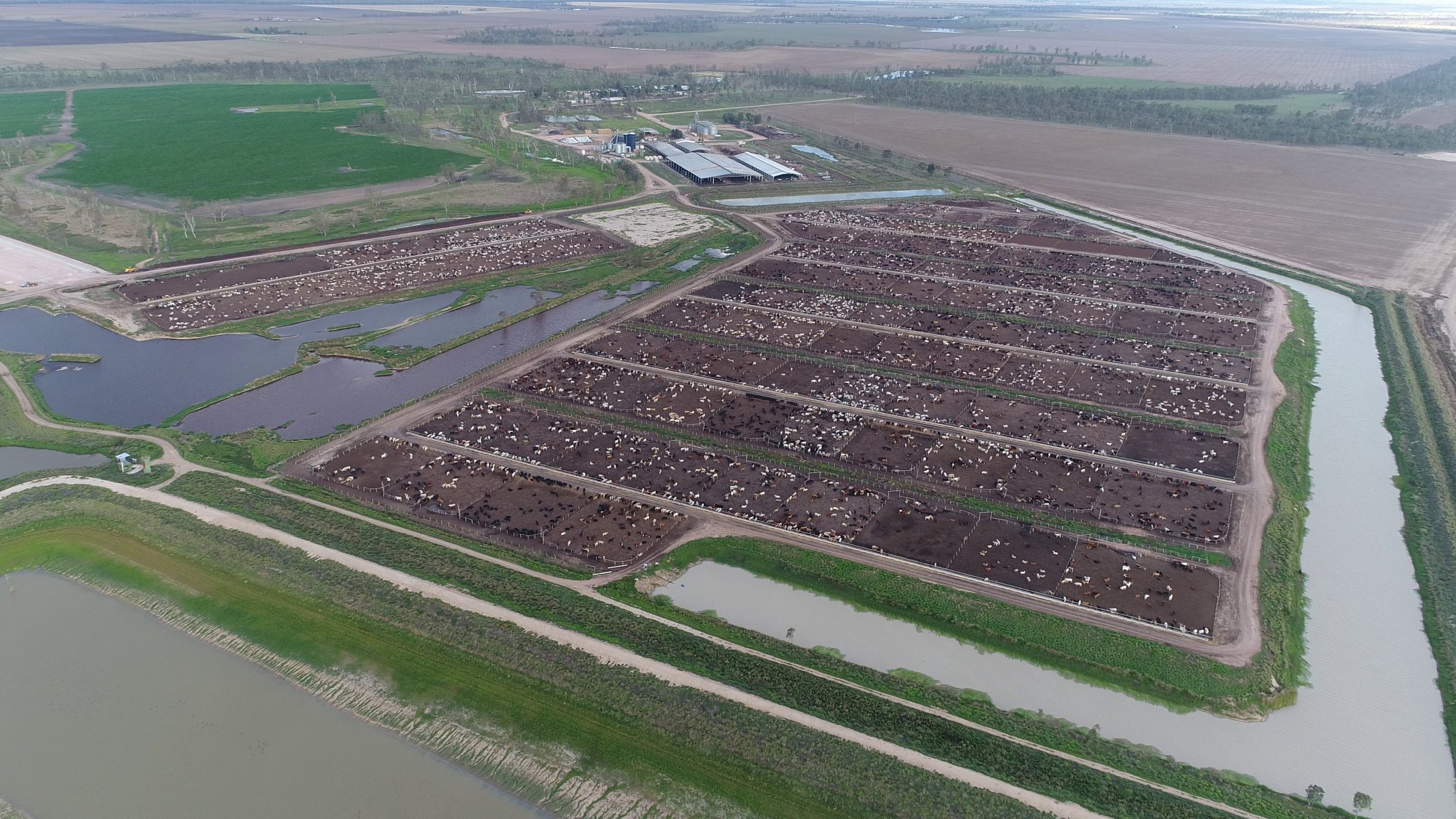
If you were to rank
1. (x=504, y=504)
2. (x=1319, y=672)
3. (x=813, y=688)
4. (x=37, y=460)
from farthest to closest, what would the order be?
1. (x=37, y=460)
2. (x=504, y=504)
3. (x=1319, y=672)
4. (x=813, y=688)

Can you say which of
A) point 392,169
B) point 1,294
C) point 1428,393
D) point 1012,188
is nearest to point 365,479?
point 1,294

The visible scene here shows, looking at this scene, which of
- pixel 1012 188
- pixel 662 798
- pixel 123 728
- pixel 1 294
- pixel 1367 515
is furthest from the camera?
pixel 1012 188

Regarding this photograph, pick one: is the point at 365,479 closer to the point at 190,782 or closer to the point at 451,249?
the point at 190,782

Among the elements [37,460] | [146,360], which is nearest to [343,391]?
[37,460]

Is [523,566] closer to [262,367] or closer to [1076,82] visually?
[262,367]

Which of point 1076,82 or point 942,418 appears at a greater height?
point 1076,82

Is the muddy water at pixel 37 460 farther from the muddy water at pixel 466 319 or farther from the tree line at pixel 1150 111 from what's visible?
the tree line at pixel 1150 111

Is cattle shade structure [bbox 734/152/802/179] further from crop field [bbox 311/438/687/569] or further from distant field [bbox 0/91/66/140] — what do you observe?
distant field [bbox 0/91/66/140]
